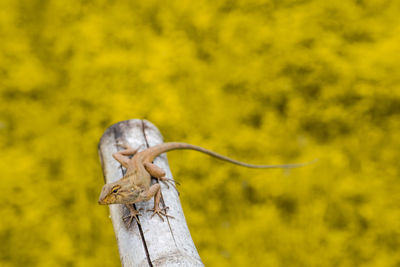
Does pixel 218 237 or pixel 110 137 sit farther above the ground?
pixel 110 137

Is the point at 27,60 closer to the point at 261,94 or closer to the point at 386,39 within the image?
the point at 261,94

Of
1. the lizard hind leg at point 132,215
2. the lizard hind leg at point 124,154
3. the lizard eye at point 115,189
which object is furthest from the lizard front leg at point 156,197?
the lizard hind leg at point 124,154

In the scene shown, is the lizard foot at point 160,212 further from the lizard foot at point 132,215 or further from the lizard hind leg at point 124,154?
the lizard hind leg at point 124,154

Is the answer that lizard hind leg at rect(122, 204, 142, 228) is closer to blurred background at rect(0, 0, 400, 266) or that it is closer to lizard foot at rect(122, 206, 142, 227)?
lizard foot at rect(122, 206, 142, 227)

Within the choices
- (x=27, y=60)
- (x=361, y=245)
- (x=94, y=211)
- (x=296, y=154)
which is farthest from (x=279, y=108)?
(x=27, y=60)

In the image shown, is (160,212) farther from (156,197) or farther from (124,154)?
(124,154)

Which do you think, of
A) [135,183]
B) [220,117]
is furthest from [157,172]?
[220,117]

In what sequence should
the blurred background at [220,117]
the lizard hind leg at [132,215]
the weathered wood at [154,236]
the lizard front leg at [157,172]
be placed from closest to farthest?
the weathered wood at [154,236], the lizard hind leg at [132,215], the lizard front leg at [157,172], the blurred background at [220,117]
